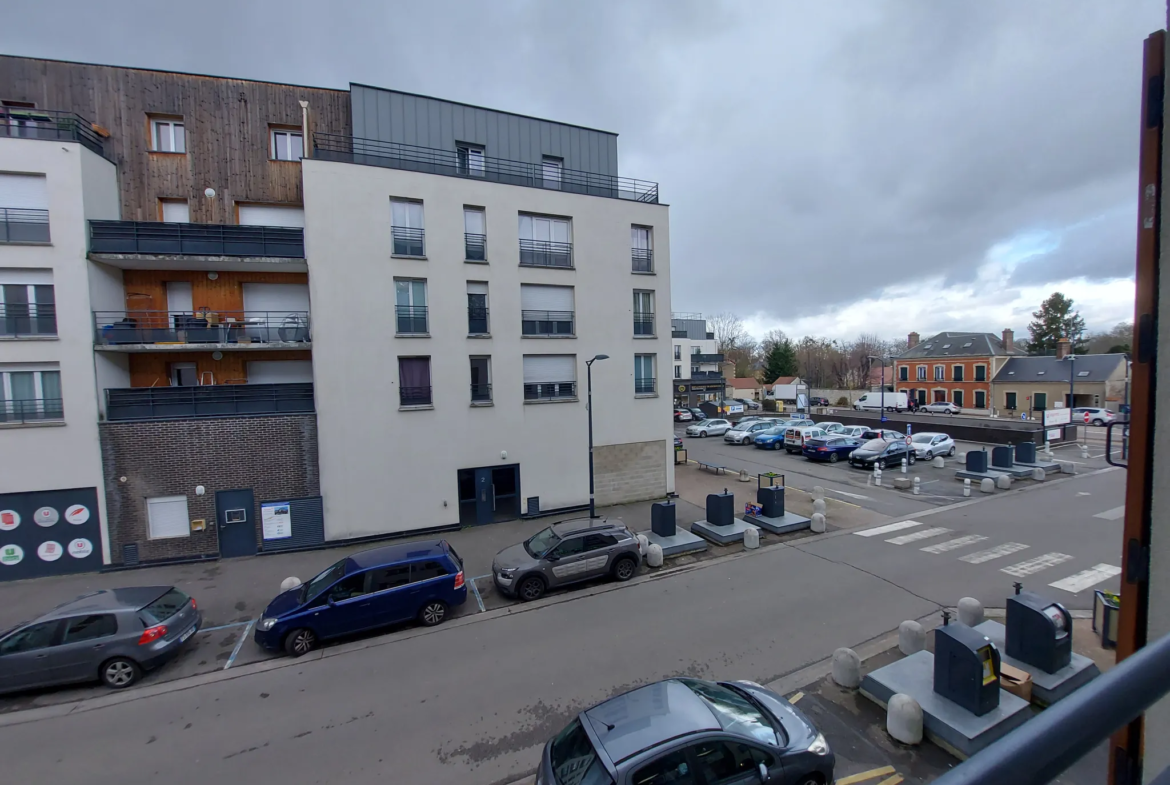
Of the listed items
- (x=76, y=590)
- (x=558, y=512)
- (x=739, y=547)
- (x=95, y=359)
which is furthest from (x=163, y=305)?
(x=739, y=547)

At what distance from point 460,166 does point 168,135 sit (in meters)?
9.00

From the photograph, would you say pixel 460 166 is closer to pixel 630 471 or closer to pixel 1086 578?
pixel 630 471

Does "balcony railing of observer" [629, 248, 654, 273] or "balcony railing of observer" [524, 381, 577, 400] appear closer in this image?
"balcony railing of observer" [524, 381, 577, 400]

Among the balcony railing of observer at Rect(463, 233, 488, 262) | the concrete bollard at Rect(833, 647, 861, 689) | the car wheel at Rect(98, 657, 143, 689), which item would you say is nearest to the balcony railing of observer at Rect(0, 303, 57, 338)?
the car wheel at Rect(98, 657, 143, 689)

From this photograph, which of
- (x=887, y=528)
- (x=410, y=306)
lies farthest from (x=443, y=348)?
(x=887, y=528)

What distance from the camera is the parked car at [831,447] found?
86.4 ft

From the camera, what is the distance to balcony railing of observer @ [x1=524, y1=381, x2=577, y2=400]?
17.9m

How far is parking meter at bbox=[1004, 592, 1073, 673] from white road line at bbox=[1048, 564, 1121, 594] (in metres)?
4.63

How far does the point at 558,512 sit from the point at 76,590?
12943 millimetres

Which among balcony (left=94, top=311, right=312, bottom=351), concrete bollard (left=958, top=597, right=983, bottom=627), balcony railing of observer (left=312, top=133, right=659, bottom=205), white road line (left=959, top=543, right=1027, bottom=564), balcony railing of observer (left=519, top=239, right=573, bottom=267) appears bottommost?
white road line (left=959, top=543, right=1027, bottom=564)

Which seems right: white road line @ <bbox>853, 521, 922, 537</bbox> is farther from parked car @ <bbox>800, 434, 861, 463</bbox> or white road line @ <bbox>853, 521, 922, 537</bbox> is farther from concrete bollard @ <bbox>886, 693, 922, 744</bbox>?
parked car @ <bbox>800, 434, 861, 463</bbox>

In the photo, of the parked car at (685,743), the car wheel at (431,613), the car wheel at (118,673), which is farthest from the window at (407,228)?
the parked car at (685,743)

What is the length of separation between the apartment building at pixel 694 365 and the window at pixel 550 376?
110 feet

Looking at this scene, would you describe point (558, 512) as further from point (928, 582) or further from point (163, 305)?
point (163, 305)
